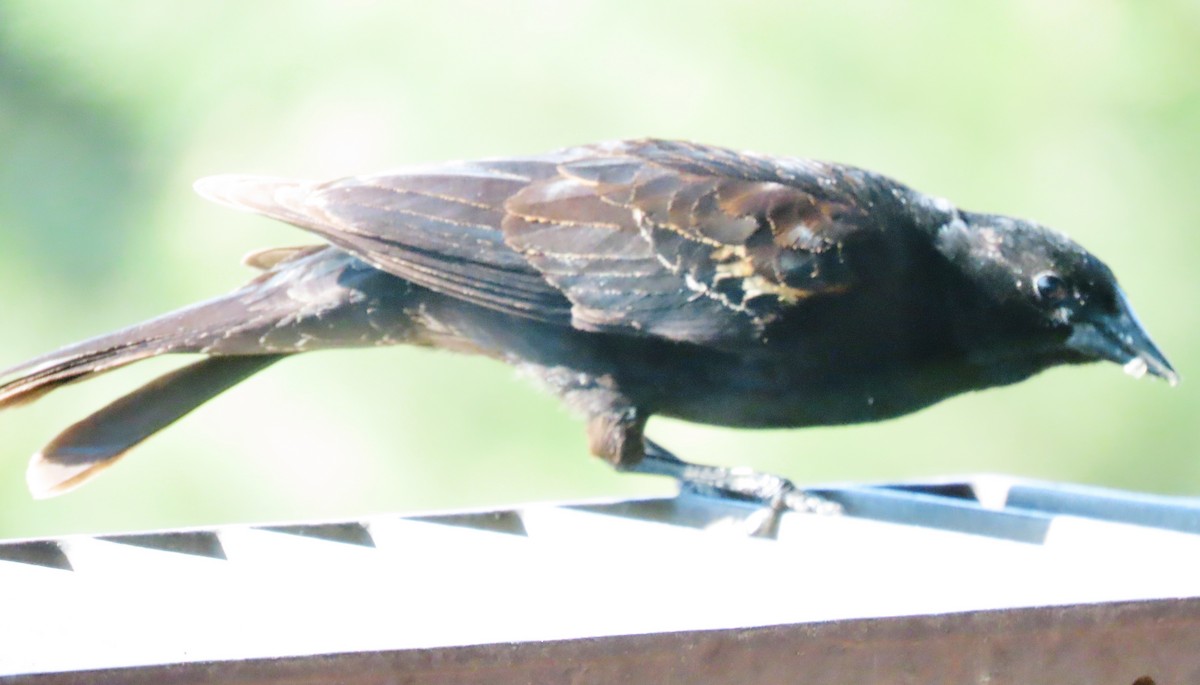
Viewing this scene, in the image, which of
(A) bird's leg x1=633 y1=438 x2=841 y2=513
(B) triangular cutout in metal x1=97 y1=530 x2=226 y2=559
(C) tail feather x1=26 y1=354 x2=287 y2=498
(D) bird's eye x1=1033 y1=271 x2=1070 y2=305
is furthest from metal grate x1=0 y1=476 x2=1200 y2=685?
(C) tail feather x1=26 y1=354 x2=287 y2=498

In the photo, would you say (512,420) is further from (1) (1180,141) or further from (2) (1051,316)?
(1) (1180,141)

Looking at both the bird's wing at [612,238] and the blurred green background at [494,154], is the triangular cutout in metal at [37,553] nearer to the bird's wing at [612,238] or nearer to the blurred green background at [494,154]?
the bird's wing at [612,238]

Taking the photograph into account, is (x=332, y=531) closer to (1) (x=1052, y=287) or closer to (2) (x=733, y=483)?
(2) (x=733, y=483)

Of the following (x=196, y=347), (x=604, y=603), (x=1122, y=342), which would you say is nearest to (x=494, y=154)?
(x=196, y=347)

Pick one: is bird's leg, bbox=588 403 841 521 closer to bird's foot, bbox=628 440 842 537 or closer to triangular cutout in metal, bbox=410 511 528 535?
bird's foot, bbox=628 440 842 537

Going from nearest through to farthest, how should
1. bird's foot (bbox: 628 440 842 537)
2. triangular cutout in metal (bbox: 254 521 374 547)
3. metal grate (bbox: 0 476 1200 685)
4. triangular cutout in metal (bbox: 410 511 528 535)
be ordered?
metal grate (bbox: 0 476 1200 685)
triangular cutout in metal (bbox: 254 521 374 547)
triangular cutout in metal (bbox: 410 511 528 535)
bird's foot (bbox: 628 440 842 537)

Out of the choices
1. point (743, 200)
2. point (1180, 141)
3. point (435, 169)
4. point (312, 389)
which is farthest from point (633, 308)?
point (1180, 141)

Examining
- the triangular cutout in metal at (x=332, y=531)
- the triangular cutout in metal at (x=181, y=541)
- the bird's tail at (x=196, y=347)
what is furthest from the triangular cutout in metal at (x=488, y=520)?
the bird's tail at (x=196, y=347)
